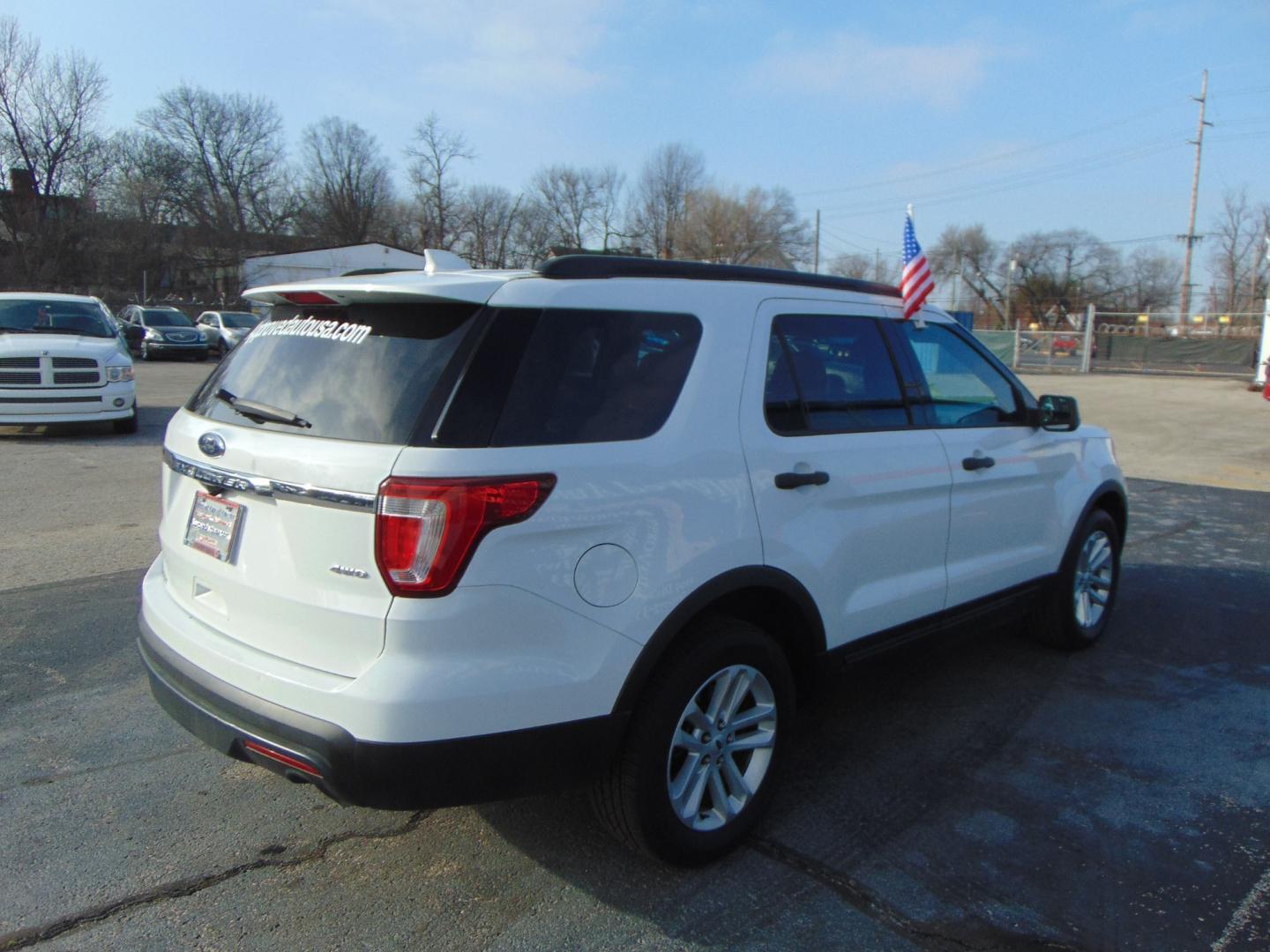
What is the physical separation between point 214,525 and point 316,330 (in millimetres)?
679

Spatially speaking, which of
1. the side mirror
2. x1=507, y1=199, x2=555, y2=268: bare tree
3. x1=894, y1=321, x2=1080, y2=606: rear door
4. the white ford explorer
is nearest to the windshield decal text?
x1=894, y1=321, x2=1080, y2=606: rear door

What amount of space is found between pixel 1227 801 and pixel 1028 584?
130 centimetres

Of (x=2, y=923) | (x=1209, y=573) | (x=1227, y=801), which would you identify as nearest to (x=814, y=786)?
(x=1227, y=801)

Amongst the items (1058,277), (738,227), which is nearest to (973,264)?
(1058,277)

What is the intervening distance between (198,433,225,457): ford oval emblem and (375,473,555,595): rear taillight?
2.47 feet

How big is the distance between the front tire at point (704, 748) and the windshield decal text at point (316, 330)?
1.34 m

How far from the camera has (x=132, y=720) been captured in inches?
160

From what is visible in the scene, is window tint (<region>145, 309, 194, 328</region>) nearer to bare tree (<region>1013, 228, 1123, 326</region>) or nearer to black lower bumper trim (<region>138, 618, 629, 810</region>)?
black lower bumper trim (<region>138, 618, 629, 810</region>)

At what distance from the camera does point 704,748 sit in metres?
3.02

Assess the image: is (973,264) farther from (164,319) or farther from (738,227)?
(164,319)

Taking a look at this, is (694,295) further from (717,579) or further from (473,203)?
(473,203)

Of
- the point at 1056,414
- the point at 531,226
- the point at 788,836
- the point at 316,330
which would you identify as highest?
the point at 531,226

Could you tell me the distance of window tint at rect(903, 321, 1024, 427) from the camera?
13.4ft

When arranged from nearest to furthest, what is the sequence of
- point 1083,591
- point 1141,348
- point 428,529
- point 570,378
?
1. point 428,529
2. point 570,378
3. point 1083,591
4. point 1141,348
